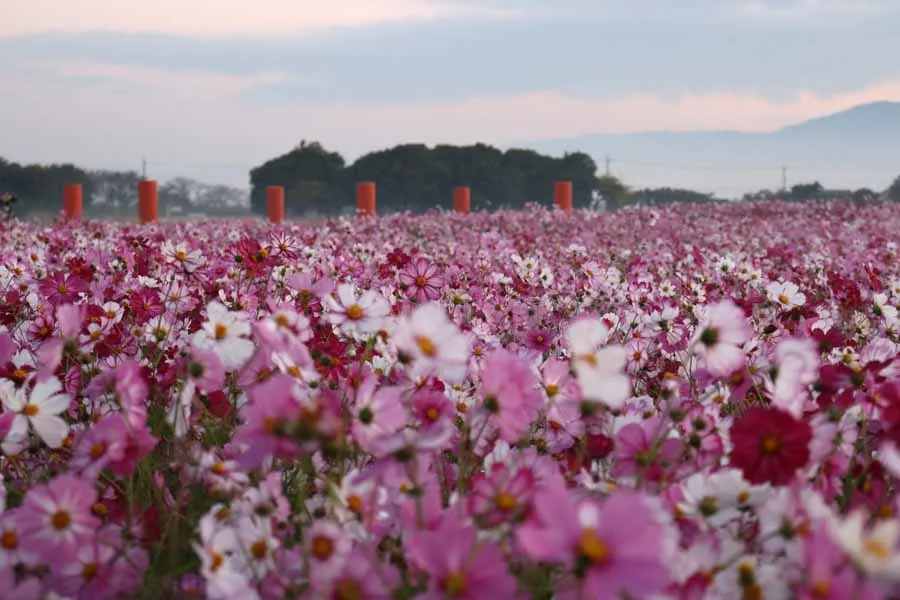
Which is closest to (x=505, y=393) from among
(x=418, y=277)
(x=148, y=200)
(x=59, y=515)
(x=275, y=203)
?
(x=59, y=515)

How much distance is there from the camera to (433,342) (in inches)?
59.8

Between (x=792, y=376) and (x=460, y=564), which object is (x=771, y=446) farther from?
(x=460, y=564)

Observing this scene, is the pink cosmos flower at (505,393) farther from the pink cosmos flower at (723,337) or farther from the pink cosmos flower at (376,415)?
the pink cosmos flower at (723,337)

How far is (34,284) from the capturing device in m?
3.79

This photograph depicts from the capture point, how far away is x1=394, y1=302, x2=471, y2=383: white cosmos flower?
1505 mm

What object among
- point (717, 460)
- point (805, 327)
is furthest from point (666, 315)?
point (717, 460)

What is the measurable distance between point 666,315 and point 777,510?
1.71m

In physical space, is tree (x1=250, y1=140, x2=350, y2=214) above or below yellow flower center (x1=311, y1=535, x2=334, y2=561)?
above

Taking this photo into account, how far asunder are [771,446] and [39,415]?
129 centimetres

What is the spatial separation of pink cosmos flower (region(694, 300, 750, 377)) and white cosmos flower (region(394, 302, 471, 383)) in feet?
1.76

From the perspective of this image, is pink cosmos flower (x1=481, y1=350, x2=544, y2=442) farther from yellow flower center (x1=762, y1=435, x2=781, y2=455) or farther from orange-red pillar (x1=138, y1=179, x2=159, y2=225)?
orange-red pillar (x1=138, y1=179, x2=159, y2=225)

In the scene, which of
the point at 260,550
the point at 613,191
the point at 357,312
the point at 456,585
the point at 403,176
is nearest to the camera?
the point at 456,585

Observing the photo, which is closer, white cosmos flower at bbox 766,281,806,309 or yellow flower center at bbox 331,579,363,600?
yellow flower center at bbox 331,579,363,600

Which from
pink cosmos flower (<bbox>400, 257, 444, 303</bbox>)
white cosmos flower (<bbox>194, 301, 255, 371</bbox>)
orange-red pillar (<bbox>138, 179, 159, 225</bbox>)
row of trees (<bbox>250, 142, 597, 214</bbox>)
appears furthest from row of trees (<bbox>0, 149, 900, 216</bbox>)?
white cosmos flower (<bbox>194, 301, 255, 371</bbox>)
